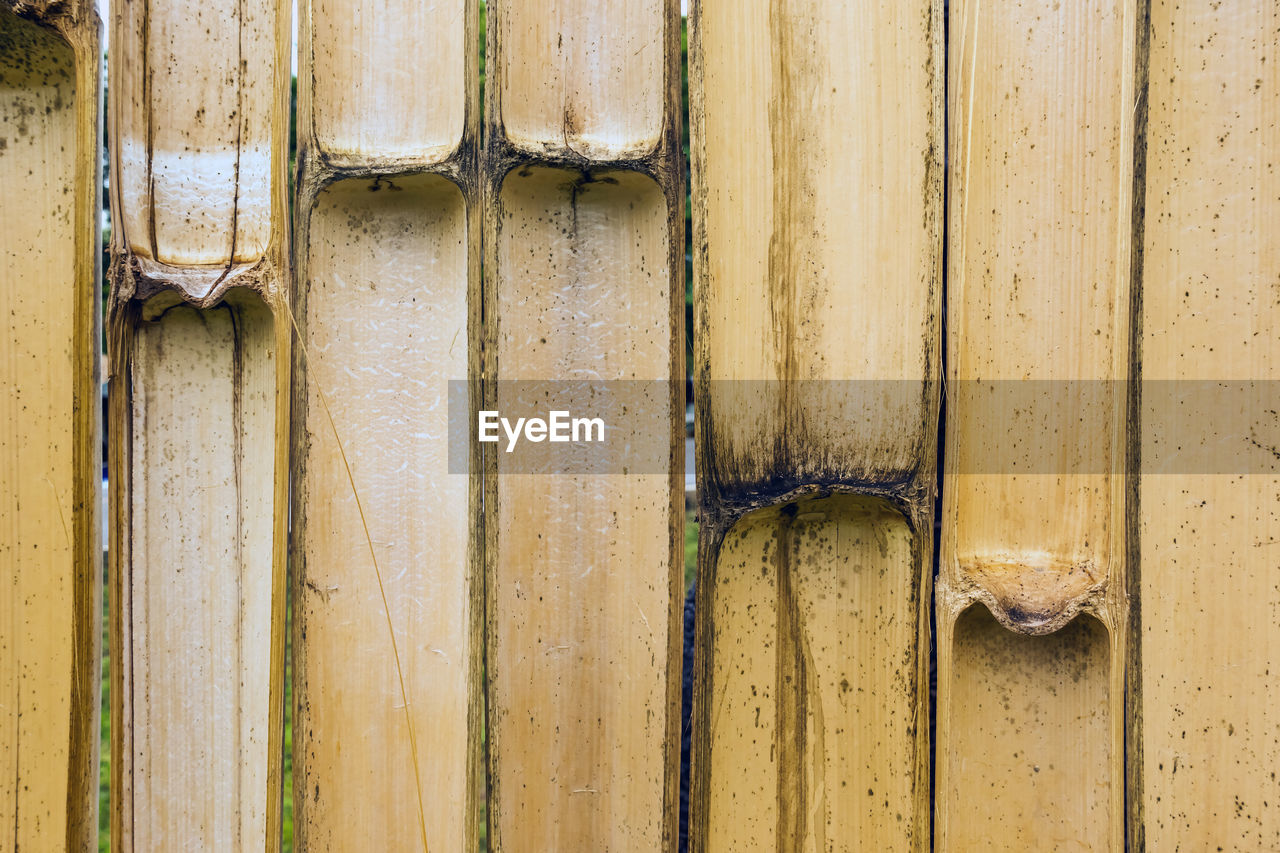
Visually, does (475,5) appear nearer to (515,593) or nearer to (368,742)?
(515,593)

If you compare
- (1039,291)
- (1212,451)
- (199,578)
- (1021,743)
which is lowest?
(1021,743)

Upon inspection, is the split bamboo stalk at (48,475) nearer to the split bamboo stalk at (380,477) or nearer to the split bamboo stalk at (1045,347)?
the split bamboo stalk at (380,477)

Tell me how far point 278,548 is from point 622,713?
28 cm

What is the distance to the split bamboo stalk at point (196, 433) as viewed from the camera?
1.88 feet

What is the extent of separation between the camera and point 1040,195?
0.57m

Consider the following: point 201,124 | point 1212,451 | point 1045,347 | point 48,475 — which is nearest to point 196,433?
point 48,475

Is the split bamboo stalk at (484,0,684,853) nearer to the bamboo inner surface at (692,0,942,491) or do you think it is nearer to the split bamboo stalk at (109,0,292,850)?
the bamboo inner surface at (692,0,942,491)

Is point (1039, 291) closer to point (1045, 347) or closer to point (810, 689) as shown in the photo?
point (1045, 347)

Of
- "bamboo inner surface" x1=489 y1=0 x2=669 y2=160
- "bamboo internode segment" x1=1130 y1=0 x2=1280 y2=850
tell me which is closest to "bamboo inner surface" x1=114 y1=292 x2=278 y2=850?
"bamboo inner surface" x1=489 y1=0 x2=669 y2=160

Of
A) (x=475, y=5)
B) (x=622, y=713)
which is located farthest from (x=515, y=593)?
(x=475, y=5)

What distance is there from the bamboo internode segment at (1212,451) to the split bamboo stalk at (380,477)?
1.68 feet

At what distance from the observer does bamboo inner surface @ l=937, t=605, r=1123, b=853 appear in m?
0.58

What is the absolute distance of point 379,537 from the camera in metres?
0.59

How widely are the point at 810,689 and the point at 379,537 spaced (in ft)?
1.16
